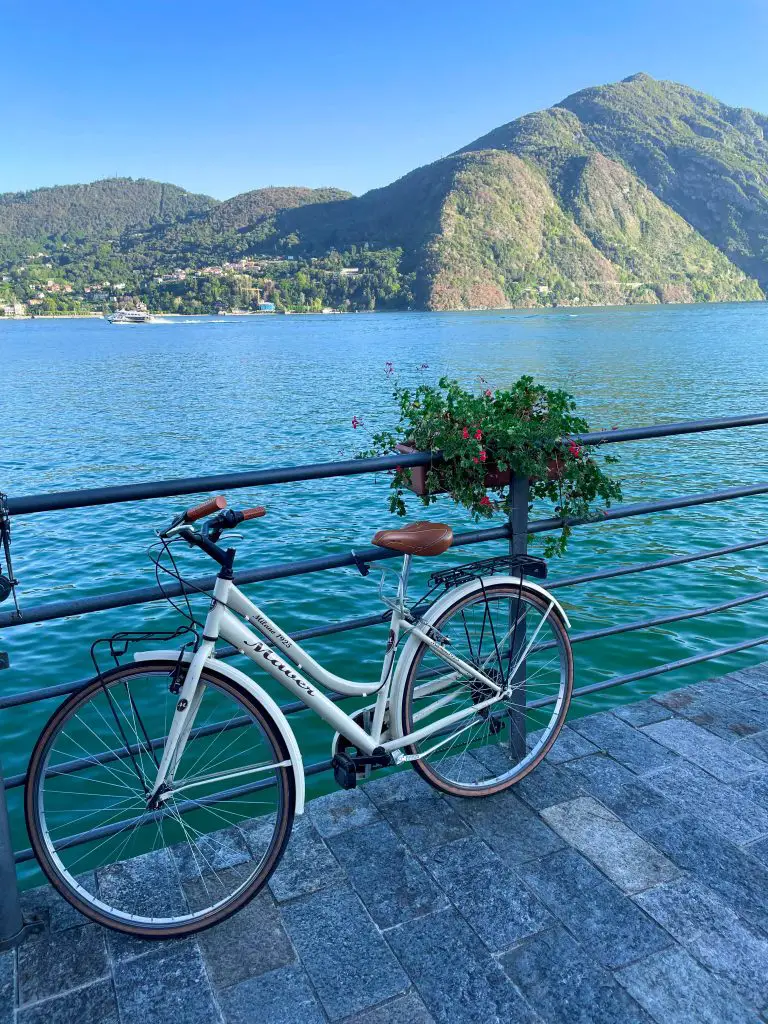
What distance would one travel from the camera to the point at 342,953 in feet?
7.40

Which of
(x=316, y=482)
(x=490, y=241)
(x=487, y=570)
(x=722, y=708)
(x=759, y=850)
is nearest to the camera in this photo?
(x=759, y=850)

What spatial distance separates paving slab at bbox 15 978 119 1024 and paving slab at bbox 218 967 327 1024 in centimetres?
20

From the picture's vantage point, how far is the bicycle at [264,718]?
2.26 meters

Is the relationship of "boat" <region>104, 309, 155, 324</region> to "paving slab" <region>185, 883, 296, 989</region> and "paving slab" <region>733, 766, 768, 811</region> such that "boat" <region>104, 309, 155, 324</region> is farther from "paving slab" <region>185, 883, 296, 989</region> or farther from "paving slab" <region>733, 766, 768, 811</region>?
"paving slab" <region>185, 883, 296, 989</region>

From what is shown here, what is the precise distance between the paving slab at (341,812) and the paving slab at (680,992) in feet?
3.30

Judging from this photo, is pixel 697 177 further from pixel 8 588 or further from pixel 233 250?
pixel 8 588

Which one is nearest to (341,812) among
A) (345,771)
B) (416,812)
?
(416,812)

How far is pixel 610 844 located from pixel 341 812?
2.98 feet

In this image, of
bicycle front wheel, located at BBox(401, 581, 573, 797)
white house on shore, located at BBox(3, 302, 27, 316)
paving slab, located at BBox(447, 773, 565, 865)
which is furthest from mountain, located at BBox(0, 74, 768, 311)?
→ paving slab, located at BBox(447, 773, 565, 865)

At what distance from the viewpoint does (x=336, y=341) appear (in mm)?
80875

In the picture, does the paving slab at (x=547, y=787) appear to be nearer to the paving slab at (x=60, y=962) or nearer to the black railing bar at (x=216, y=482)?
the black railing bar at (x=216, y=482)

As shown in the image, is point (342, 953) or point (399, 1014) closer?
point (399, 1014)

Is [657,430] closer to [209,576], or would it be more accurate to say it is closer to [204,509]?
[209,576]

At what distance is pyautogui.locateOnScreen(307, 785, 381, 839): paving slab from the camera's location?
2.84m
